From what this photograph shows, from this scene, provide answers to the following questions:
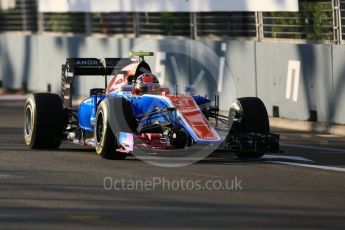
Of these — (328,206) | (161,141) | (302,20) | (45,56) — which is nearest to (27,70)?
(45,56)

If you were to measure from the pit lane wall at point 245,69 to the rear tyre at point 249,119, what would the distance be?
3.61 m

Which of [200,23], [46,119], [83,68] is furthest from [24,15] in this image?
[46,119]

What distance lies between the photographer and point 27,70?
3409cm

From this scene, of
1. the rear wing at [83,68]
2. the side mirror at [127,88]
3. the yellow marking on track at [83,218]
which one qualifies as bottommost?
the yellow marking on track at [83,218]

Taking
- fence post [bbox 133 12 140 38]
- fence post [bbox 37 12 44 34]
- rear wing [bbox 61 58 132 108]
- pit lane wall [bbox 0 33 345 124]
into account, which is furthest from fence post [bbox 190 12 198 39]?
rear wing [bbox 61 58 132 108]

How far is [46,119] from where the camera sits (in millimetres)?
17812

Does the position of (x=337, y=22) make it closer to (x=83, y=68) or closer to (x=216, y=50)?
(x=216, y=50)

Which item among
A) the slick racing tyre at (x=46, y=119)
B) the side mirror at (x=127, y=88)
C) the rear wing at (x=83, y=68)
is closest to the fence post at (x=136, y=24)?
the rear wing at (x=83, y=68)

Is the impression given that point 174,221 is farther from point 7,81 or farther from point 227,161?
point 7,81

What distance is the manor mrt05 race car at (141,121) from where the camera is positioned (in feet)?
51.6

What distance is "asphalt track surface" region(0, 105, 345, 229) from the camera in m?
11.0

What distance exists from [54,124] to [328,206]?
268 inches

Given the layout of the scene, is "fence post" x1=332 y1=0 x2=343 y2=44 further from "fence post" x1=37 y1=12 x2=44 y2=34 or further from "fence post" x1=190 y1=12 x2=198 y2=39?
"fence post" x1=37 y1=12 x2=44 y2=34

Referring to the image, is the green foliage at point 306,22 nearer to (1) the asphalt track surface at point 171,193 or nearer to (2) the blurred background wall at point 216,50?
(2) the blurred background wall at point 216,50
